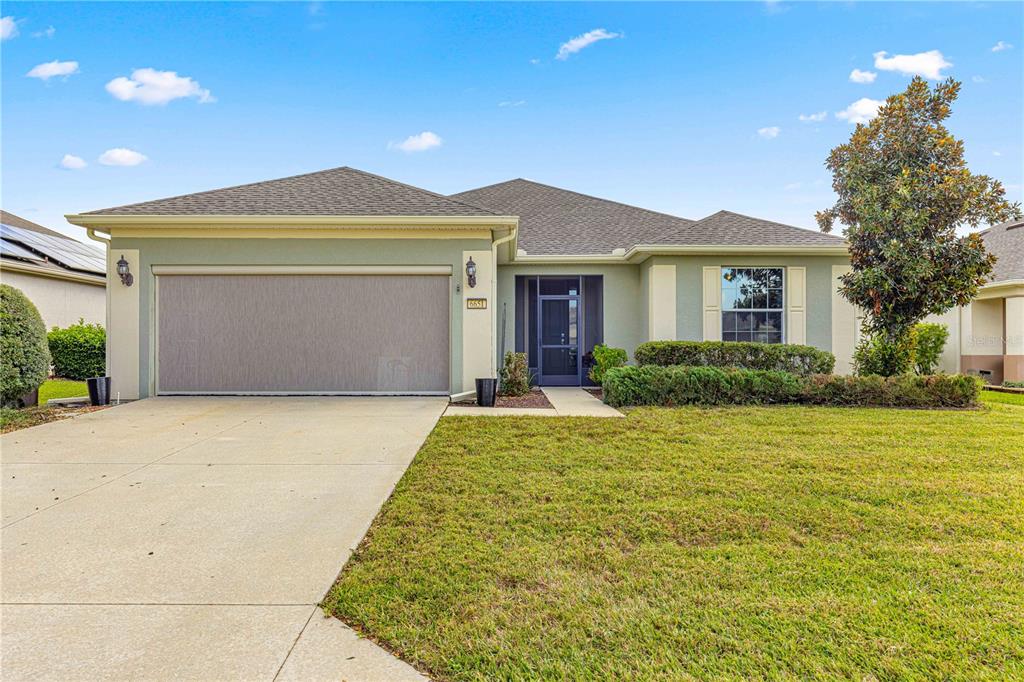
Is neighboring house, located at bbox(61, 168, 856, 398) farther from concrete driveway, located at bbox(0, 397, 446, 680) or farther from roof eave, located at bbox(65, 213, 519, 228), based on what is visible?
concrete driveway, located at bbox(0, 397, 446, 680)

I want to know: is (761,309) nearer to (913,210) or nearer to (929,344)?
(913,210)

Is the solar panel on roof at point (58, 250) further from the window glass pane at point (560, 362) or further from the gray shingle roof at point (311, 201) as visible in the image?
the window glass pane at point (560, 362)

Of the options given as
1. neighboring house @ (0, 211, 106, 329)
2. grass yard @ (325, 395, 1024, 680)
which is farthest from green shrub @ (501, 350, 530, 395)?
neighboring house @ (0, 211, 106, 329)

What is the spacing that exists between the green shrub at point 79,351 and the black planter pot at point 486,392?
9.82 meters

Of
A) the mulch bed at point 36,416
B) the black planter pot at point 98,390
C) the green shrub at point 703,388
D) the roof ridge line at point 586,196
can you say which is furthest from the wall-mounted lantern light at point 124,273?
the roof ridge line at point 586,196

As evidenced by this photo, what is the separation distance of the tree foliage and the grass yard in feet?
16.1

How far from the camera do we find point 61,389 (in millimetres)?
11047

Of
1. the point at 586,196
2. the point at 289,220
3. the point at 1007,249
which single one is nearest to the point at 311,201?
the point at 289,220

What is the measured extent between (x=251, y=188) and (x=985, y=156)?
14.2 m

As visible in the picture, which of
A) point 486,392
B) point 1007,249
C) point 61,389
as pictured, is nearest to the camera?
point 486,392

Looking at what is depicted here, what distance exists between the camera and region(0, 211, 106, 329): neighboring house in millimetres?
12781

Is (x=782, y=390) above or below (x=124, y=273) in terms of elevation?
below

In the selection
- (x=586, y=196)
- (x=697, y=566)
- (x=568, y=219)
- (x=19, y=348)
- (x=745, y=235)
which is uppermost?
(x=586, y=196)

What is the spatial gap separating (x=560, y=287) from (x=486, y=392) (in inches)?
185
